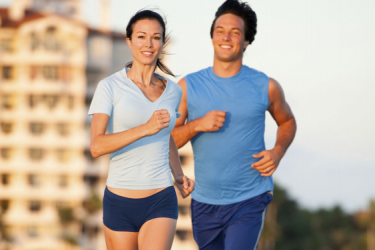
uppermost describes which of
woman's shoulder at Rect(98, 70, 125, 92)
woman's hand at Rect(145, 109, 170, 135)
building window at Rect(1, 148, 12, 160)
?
woman's shoulder at Rect(98, 70, 125, 92)

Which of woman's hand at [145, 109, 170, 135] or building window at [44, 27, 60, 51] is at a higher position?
woman's hand at [145, 109, 170, 135]

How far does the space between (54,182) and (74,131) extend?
5885mm

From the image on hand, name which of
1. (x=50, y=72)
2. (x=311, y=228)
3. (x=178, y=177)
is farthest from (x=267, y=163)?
(x=311, y=228)

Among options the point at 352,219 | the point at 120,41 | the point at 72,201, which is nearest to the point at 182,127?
the point at 72,201

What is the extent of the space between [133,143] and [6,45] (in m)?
67.8

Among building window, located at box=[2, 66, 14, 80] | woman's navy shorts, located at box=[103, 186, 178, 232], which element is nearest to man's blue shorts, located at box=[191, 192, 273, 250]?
woman's navy shorts, located at box=[103, 186, 178, 232]

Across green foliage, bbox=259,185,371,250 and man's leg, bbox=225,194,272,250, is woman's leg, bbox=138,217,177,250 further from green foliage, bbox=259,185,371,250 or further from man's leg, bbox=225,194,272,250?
green foliage, bbox=259,185,371,250

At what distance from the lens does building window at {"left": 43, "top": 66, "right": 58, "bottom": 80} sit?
224 feet

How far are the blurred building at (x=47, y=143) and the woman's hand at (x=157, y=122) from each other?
202ft

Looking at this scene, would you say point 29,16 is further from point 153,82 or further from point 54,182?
point 153,82

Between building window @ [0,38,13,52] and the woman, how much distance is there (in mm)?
66811

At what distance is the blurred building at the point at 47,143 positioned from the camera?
218 feet

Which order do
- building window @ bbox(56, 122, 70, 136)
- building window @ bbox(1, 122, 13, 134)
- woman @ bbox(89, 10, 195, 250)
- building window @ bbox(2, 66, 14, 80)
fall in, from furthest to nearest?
building window @ bbox(2, 66, 14, 80) < building window @ bbox(56, 122, 70, 136) < building window @ bbox(1, 122, 13, 134) < woman @ bbox(89, 10, 195, 250)

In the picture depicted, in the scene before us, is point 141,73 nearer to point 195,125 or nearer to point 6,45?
point 195,125
